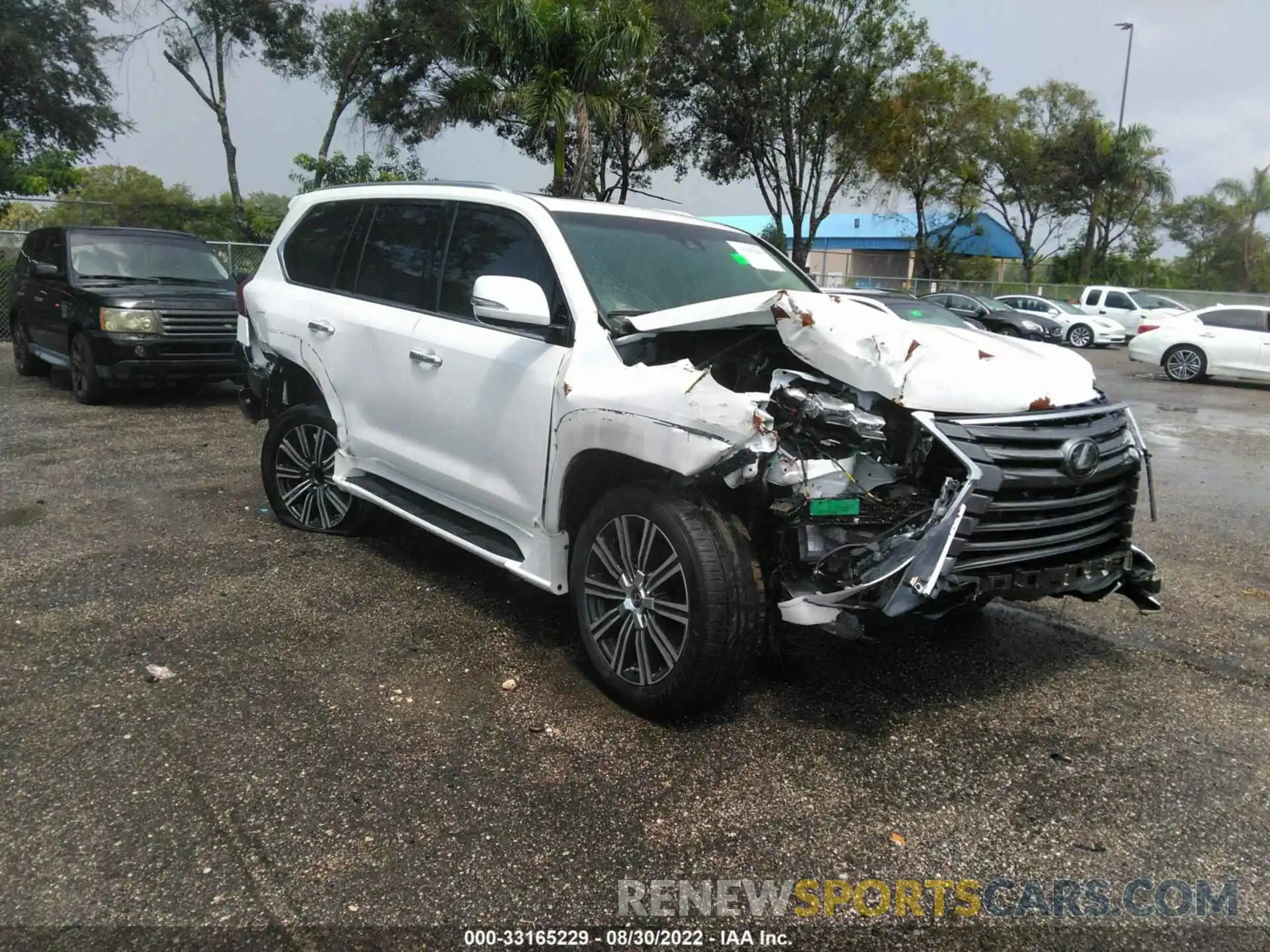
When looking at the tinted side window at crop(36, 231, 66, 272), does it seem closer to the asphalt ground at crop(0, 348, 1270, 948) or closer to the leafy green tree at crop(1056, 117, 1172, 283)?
the asphalt ground at crop(0, 348, 1270, 948)

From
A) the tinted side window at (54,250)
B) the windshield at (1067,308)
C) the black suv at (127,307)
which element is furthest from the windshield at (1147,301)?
the tinted side window at (54,250)

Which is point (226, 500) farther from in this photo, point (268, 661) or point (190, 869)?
point (190, 869)

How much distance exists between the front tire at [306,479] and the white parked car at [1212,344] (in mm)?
16402

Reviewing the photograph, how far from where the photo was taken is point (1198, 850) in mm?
2865

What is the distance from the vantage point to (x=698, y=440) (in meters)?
3.17

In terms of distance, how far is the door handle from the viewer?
434 centimetres

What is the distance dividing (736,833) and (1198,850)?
139cm

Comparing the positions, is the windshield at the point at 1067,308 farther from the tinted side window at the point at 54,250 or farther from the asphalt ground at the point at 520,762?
the tinted side window at the point at 54,250

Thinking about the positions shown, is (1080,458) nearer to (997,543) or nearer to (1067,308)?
(997,543)

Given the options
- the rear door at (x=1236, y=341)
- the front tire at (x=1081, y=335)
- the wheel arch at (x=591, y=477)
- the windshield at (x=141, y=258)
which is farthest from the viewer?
the front tire at (x=1081, y=335)

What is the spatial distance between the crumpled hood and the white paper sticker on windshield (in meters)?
1.13

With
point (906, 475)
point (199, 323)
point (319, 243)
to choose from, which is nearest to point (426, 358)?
point (319, 243)

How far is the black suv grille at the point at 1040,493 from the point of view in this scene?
3.10 m

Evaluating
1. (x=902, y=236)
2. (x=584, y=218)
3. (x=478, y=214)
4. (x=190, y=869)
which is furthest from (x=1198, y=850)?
(x=902, y=236)
